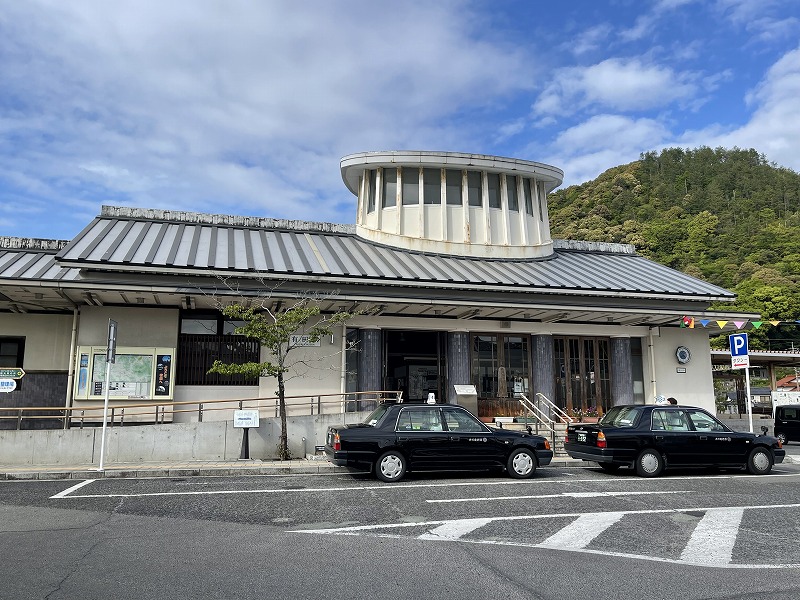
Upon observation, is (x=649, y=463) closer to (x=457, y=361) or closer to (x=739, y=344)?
(x=739, y=344)

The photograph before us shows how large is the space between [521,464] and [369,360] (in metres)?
7.51

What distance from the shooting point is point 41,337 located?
17797mm

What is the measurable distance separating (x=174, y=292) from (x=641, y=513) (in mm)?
12023

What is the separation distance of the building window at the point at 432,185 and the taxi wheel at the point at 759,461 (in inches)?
510

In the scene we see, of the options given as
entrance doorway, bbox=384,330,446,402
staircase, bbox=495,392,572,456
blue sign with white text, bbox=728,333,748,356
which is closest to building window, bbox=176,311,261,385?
entrance doorway, bbox=384,330,446,402

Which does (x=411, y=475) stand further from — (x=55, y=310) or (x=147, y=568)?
(x=55, y=310)

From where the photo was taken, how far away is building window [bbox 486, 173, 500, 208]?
2292 centimetres

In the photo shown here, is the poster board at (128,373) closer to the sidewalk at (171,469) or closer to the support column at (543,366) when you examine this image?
the sidewalk at (171,469)

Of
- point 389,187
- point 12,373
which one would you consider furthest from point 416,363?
point 12,373

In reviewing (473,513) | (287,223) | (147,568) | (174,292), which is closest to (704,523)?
(473,513)

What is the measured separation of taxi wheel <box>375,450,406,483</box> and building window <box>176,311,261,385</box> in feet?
24.7

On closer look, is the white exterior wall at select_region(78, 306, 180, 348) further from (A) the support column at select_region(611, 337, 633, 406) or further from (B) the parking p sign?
(B) the parking p sign

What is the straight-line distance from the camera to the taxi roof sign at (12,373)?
16773 mm

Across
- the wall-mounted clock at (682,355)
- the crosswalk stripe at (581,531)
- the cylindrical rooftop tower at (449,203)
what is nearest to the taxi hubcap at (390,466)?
the crosswalk stripe at (581,531)
